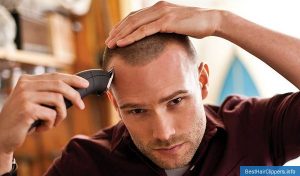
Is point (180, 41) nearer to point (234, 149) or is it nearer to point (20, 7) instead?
point (234, 149)

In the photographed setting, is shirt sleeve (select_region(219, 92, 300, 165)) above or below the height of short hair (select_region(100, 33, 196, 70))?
below

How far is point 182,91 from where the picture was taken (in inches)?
38.0

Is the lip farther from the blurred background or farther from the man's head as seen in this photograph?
the blurred background

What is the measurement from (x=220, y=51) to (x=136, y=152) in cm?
109

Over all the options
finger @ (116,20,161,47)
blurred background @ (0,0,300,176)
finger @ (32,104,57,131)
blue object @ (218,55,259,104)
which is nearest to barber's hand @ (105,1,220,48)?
finger @ (116,20,161,47)

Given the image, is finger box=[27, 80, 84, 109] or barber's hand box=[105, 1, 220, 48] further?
barber's hand box=[105, 1, 220, 48]

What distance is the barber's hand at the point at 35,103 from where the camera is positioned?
78 cm

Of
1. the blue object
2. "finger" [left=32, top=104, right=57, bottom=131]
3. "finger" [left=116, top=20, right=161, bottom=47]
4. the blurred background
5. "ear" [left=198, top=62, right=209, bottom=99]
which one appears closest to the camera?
"finger" [left=32, top=104, right=57, bottom=131]

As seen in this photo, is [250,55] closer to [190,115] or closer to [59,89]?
[190,115]

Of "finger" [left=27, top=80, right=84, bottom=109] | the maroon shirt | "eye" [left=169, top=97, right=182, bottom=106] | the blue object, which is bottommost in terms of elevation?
the blue object

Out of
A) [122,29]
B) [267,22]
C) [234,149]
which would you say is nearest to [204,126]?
[234,149]

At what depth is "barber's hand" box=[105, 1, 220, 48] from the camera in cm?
92

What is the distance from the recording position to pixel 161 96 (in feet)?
3.09

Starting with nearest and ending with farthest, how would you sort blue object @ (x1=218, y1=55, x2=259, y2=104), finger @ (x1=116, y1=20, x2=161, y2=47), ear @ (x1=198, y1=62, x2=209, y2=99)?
finger @ (x1=116, y1=20, x2=161, y2=47) → ear @ (x1=198, y1=62, x2=209, y2=99) → blue object @ (x1=218, y1=55, x2=259, y2=104)
